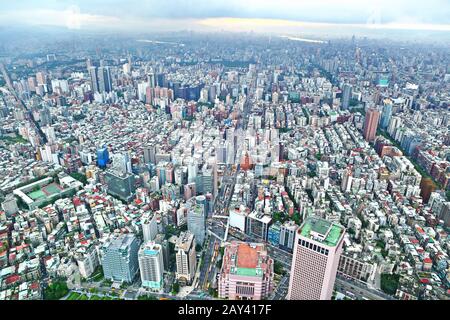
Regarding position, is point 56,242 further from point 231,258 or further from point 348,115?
point 348,115

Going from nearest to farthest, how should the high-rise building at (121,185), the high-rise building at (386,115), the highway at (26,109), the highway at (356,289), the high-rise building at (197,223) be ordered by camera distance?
the highway at (356,289) → the high-rise building at (197,223) → the high-rise building at (121,185) → the highway at (26,109) → the high-rise building at (386,115)

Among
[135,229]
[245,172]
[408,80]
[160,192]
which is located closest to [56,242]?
[135,229]

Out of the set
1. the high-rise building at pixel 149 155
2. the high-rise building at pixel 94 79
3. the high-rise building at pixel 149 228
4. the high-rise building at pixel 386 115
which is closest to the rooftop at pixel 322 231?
the high-rise building at pixel 149 228

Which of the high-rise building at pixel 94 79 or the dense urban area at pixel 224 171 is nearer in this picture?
the dense urban area at pixel 224 171

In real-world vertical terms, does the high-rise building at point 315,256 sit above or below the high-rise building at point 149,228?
above

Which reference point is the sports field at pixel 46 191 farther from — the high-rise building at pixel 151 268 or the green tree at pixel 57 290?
the high-rise building at pixel 151 268

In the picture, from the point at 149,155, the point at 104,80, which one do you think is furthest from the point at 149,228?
the point at 104,80
